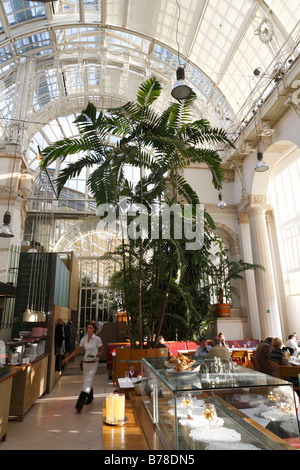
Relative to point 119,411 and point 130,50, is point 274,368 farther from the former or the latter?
point 130,50

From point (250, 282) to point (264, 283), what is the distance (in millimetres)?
1154

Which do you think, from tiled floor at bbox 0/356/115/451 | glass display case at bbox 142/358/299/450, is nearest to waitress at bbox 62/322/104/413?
tiled floor at bbox 0/356/115/451

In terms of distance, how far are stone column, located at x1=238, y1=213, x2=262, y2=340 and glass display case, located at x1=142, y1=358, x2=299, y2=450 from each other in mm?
9783

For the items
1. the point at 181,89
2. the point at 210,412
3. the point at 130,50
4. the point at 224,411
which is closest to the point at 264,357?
the point at 224,411

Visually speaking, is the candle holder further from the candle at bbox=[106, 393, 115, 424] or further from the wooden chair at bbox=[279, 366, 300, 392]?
the wooden chair at bbox=[279, 366, 300, 392]

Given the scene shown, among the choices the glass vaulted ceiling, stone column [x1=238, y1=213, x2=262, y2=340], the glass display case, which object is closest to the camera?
the glass display case

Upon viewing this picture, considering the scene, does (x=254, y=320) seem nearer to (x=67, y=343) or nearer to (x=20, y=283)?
(x=67, y=343)

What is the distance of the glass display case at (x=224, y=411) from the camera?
156 centimetres

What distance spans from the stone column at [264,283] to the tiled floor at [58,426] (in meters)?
6.15

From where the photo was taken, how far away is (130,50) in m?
13.9

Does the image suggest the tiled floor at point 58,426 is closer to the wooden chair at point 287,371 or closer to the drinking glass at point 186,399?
the drinking glass at point 186,399

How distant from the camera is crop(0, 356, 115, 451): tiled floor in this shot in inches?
134

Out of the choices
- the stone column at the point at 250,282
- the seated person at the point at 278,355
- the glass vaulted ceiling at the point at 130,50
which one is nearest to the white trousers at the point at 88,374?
the seated person at the point at 278,355

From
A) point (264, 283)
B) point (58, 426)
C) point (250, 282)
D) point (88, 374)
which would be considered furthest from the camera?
point (250, 282)
